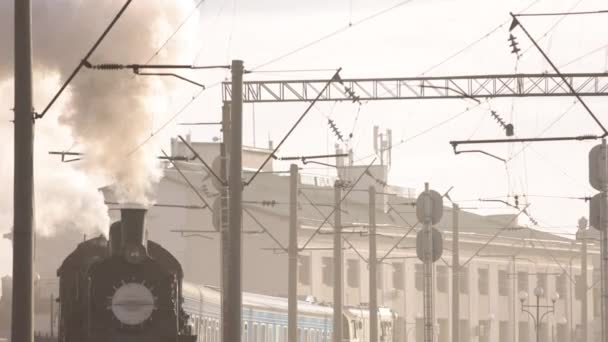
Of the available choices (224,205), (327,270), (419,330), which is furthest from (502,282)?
(224,205)

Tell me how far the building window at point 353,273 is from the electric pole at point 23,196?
3003 inches

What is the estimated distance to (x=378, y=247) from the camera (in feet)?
318

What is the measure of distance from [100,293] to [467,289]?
7935 cm

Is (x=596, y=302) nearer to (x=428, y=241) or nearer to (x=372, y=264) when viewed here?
(x=372, y=264)

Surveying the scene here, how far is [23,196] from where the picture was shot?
20.8 m

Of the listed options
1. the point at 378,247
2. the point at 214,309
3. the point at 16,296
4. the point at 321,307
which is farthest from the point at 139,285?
the point at 378,247

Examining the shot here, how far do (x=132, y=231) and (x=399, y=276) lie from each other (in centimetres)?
7352

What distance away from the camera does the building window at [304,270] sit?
9256 centimetres

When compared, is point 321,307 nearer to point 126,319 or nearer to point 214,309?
point 214,309

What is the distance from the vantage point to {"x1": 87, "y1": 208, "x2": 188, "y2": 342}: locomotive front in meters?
28.9

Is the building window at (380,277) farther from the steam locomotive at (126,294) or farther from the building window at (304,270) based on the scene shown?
the steam locomotive at (126,294)

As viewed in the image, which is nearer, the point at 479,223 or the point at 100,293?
the point at 100,293

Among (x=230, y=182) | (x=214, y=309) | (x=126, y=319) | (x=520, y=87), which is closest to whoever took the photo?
(x=126, y=319)

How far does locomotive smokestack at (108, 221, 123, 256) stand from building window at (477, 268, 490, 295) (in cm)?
8011
